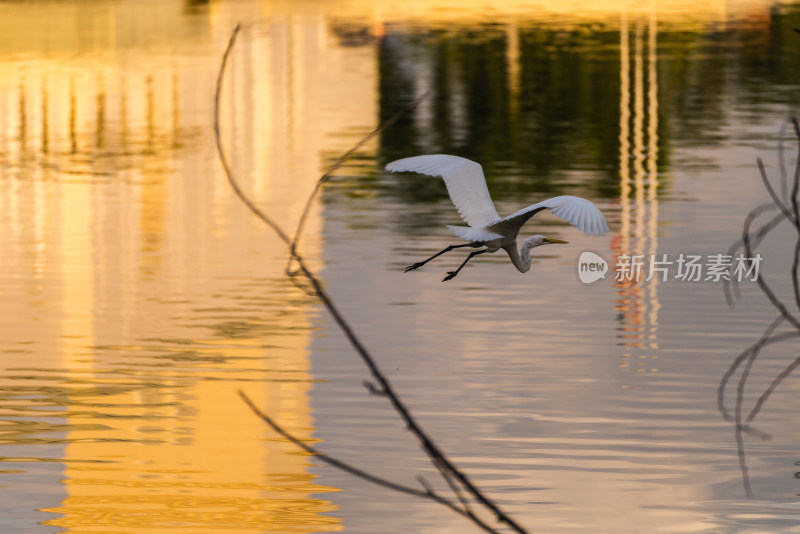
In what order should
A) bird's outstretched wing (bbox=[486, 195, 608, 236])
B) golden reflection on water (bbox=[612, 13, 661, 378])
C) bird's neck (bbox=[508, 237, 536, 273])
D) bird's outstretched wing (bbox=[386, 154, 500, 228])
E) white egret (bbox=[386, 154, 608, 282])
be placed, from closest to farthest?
bird's outstretched wing (bbox=[486, 195, 608, 236]) → white egret (bbox=[386, 154, 608, 282]) → bird's outstretched wing (bbox=[386, 154, 500, 228]) → bird's neck (bbox=[508, 237, 536, 273]) → golden reflection on water (bbox=[612, 13, 661, 378])

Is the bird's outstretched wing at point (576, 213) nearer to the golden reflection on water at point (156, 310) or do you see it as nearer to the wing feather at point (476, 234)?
the wing feather at point (476, 234)

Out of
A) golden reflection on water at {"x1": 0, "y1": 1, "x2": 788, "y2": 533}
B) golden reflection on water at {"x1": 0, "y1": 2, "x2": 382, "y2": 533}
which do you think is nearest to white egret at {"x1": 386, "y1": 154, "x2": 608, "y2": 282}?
golden reflection on water at {"x1": 0, "y1": 1, "x2": 788, "y2": 533}

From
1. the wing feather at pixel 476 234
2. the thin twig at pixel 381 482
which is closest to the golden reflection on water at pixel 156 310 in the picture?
the wing feather at pixel 476 234

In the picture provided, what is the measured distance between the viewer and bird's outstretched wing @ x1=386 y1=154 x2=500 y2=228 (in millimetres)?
9555

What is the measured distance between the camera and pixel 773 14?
60031 mm

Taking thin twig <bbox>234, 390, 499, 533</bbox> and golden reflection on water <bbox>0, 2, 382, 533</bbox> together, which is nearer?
thin twig <bbox>234, 390, 499, 533</bbox>

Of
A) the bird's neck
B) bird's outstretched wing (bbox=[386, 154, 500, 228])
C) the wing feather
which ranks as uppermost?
bird's outstretched wing (bbox=[386, 154, 500, 228])

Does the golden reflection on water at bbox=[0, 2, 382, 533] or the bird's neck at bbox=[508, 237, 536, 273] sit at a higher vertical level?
the bird's neck at bbox=[508, 237, 536, 273]

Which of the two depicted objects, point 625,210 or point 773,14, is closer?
point 625,210

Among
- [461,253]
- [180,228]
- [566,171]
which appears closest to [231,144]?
[566,171]

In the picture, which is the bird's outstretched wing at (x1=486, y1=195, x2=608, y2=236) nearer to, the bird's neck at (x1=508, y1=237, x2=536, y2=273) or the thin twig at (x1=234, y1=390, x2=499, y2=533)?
the bird's neck at (x1=508, y1=237, x2=536, y2=273)

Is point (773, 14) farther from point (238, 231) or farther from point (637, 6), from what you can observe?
point (238, 231)

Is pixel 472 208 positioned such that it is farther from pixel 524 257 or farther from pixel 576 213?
pixel 576 213

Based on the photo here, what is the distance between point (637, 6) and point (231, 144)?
43374 mm
